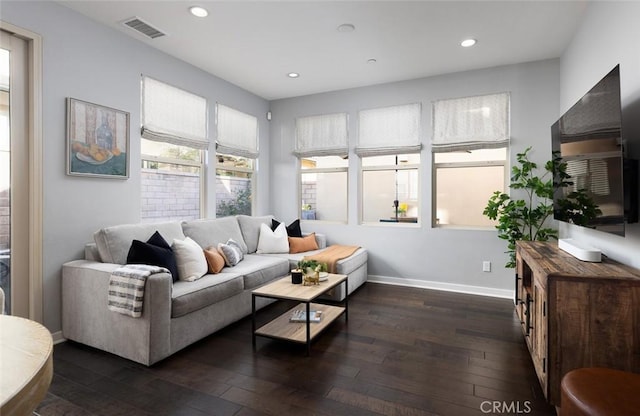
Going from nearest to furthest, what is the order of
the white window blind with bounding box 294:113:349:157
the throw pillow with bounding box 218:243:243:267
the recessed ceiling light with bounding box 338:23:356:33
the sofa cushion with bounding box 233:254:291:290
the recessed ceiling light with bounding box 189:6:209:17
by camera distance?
1. the recessed ceiling light with bounding box 189:6:209:17
2. the recessed ceiling light with bounding box 338:23:356:33
3. the sofa cushion with bounding box 233:254:291:290
4. the throw pillow with bounding box 218:243:243:267
5. the white window blind with bounding box 294:113:349:157

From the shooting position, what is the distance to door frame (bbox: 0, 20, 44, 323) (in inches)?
100

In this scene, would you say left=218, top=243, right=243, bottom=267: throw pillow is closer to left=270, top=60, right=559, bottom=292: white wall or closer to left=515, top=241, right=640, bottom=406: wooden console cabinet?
left=270, top=60, right=559, bottom=292: white wall

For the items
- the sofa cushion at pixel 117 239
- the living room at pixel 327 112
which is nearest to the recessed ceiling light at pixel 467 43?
the living room at pixel 327 112

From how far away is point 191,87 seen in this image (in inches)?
155

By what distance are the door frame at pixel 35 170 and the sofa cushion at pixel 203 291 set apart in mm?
1040

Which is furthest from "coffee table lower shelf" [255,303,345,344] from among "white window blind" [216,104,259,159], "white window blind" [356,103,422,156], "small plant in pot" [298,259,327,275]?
"white window blind" [216,104,259,159]

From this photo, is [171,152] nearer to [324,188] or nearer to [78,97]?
[78,97]

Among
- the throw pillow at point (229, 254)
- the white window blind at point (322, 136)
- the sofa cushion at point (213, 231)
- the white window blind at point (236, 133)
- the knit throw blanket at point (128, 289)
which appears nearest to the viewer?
the knit throw blanket at point (128, 289)

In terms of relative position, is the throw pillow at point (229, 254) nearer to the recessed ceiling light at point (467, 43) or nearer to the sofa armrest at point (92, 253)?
the sofa armrest at point (92, 253)

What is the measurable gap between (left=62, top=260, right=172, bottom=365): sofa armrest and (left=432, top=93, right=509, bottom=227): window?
133 inches

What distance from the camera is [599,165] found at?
78.7 inches

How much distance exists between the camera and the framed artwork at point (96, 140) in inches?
110

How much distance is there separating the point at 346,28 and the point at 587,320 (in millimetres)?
2838

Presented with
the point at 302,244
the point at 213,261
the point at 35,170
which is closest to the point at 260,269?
the point at 213,261
